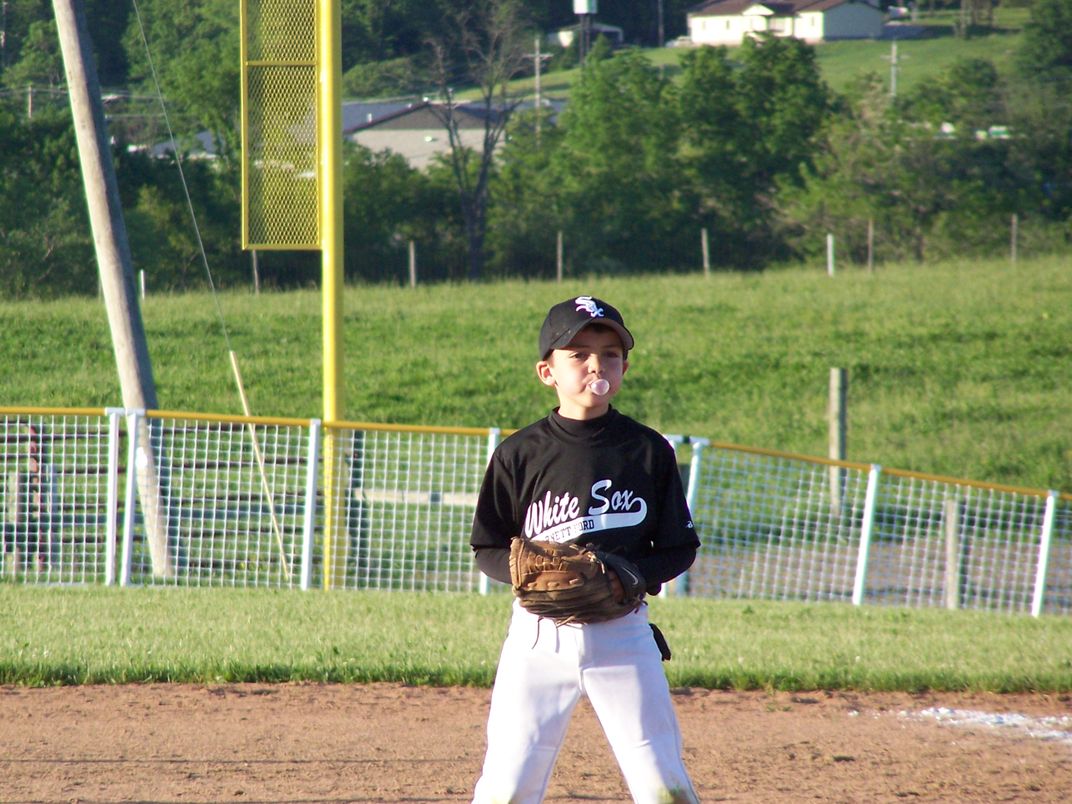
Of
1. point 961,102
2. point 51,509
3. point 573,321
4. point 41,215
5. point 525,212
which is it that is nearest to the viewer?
point 573,321

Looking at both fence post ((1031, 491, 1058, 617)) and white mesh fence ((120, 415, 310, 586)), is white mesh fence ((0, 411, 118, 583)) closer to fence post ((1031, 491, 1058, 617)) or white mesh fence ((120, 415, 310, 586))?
white mesh fence ((120, 415, 310, 586))

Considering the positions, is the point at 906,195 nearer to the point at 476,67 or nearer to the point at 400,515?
the point at 476,67

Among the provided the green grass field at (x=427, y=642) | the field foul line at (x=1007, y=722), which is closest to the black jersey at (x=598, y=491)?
the field foul line at (x=1007, y=722)

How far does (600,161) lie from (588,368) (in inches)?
1652

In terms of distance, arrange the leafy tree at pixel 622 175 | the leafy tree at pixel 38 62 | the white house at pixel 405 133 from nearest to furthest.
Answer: the leafy tree at pixel 38 62 → the leafy tree at pixel 622 175 → the white house at pixel 405 133

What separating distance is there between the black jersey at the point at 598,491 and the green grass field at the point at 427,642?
3445 millimetres

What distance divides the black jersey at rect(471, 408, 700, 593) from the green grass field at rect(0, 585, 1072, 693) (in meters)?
3.45

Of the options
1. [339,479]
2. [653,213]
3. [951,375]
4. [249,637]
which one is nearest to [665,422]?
[951,375]

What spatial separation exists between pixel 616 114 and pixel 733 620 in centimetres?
3890

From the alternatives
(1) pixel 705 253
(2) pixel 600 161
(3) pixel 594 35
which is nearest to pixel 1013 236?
(1) pixel 705 253

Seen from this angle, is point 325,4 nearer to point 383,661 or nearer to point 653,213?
point 383,661

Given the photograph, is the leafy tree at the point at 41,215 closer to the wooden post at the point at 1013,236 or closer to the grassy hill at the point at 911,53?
the wooden post at the point at 1013,236

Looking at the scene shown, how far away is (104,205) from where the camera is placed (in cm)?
1194

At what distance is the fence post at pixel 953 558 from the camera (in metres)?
11.5
